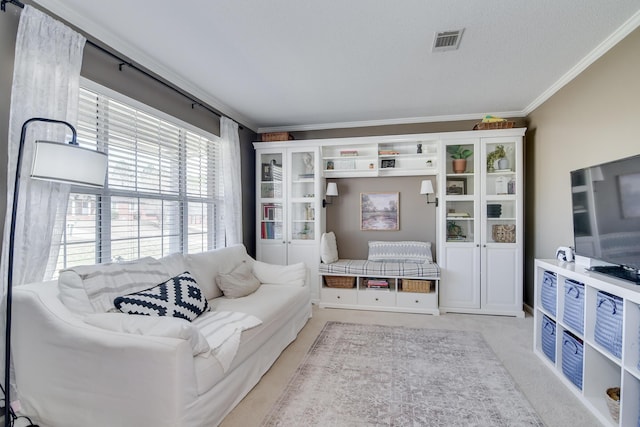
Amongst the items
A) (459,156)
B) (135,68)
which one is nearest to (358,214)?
(459,156)

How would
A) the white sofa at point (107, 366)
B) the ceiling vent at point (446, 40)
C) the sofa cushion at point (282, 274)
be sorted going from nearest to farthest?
the white sofa at point (107, 366) < the ceiling vent at point (446, 40) < the sofa cushion at point (282, 274)

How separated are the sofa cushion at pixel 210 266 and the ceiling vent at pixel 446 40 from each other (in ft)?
8.57

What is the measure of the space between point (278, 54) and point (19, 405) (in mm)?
2822

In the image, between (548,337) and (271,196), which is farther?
(271,196)

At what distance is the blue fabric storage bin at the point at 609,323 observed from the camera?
5.64 feet

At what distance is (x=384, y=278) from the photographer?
4062mm

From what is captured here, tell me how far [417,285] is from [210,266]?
96.0 inches

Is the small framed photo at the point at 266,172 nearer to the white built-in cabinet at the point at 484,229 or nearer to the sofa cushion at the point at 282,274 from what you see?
the sofa cushion at the point at 282,274

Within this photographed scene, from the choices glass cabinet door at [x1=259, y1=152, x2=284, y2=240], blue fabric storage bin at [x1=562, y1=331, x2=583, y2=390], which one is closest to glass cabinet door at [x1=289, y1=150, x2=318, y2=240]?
glass cabinet door at [x1=259, y1=152, x2=284, y2=240]

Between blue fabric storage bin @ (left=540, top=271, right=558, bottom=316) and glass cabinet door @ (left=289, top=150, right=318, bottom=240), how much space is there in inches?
102

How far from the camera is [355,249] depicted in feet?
14.8

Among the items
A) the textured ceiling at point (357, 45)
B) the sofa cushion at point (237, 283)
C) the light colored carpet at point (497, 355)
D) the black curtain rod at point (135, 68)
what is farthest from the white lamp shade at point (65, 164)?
the light colored carpet at point (497, 355)

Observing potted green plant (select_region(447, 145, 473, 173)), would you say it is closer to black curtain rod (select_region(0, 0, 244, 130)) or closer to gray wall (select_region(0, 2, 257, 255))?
gray wall (select_region(0, 2, 257, 255))

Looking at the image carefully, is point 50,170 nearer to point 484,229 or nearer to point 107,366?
point 107,366
